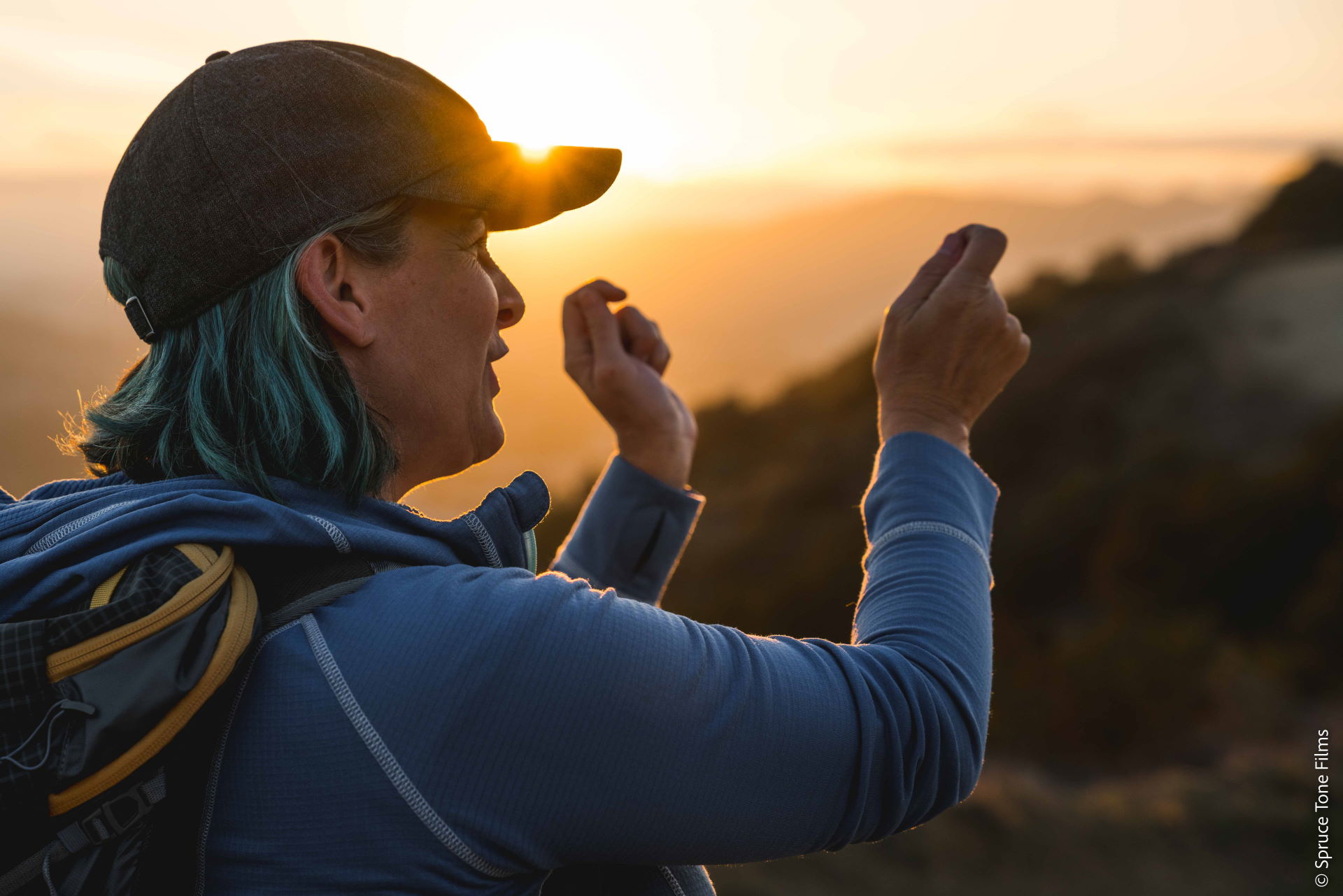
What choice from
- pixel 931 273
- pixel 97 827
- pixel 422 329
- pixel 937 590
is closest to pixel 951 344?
pixel 931 273

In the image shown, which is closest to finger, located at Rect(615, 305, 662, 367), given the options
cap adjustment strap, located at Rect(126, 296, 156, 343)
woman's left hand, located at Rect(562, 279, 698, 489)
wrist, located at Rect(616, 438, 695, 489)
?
woman's left hand, located at Rect(562, 279, 698, 489)

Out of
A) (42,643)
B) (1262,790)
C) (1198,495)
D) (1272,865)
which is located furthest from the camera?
(1198,495)

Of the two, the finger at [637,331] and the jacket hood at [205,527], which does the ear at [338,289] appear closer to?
the jacket hood at [205,527]

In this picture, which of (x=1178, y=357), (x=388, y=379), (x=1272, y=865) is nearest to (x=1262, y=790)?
(x=1272, y=865)

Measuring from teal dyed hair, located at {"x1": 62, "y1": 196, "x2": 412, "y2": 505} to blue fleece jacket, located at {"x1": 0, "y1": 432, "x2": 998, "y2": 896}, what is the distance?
86 millimetres

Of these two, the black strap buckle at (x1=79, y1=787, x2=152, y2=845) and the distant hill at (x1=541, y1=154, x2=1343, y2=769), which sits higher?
the distant hill at (x1=541, y1=154, x2=1343, y2=769)

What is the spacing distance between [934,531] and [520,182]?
85cm

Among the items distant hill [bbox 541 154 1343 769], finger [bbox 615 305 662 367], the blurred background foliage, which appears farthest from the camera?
distant hill [bbox 541 154 1343 769]

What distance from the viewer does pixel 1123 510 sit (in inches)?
491

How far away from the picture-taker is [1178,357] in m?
15.7

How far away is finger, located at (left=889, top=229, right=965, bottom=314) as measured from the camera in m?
1.61

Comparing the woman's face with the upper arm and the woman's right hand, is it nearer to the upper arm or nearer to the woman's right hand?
the upper arm

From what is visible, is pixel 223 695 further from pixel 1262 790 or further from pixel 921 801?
pixel 1262 790

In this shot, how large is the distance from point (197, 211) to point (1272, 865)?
6.49m
